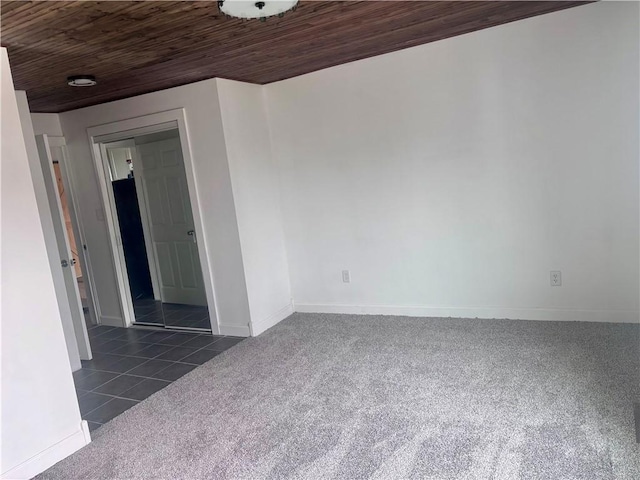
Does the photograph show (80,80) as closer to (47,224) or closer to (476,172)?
(47,224)

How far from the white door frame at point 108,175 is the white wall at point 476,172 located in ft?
2.90

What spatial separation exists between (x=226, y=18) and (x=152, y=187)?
2610 millimetres

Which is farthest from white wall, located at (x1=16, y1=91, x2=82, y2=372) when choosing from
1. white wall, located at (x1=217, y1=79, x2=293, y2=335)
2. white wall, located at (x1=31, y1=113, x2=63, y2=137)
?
white wall, located at (x1=217, y1=79, x2=293, y2=335)

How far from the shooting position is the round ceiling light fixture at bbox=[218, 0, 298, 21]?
2033mm

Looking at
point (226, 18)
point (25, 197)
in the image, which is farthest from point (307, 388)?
point (226, 18)

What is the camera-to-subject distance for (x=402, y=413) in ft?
8.18

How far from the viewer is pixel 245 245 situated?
400 cm

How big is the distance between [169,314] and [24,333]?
98.4 inches

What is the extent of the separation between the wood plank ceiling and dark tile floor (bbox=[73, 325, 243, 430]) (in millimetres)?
2270

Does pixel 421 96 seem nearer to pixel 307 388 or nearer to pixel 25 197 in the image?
pixel 307 388

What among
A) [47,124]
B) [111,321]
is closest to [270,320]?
[111,321]

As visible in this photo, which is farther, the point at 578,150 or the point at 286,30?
the point at 578,150

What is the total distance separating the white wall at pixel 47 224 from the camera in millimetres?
3475

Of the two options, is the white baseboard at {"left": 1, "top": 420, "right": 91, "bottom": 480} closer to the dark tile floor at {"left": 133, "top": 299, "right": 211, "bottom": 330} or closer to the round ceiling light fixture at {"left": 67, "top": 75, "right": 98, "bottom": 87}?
the dark tile floor at {"left": 133, "top": 299, "right": 211, "bottom": 330}
